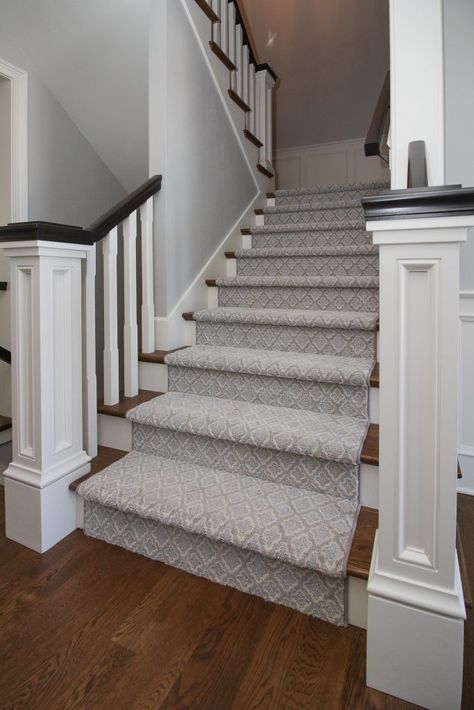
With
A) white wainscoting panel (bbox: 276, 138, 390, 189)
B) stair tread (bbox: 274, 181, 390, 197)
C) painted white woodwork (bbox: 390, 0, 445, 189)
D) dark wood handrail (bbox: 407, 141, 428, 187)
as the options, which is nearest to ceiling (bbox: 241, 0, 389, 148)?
white wainscoting panel (bbox: 276, 138, 390, 189)

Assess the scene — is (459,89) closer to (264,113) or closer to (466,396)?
(466,396)

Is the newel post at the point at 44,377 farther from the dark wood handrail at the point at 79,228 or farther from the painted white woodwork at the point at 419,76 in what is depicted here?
the painted white woodwork at the point at 419,76

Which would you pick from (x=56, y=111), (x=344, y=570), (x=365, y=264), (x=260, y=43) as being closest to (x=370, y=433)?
(x=344, y=570)

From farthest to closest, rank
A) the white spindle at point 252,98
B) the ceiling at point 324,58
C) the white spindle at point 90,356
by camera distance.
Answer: the ceiling at point 324,58 < the white spindle at point 252,98 < the white spindle at point 90,356

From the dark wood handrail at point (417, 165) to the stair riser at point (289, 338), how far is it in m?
0.88

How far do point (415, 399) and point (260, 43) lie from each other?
14.6ft

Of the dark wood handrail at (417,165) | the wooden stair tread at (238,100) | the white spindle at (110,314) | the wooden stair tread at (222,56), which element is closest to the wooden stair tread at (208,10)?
the wooden stair tread at (222,56)

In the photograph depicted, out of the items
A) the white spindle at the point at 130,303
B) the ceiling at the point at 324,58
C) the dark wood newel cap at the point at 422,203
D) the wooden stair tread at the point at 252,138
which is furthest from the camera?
the ceiling at the point at 324,58

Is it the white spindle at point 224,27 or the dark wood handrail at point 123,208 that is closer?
the dark wood handrail at point 123,208

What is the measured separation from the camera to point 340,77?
414cm

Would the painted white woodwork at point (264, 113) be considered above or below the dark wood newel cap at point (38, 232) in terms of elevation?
above

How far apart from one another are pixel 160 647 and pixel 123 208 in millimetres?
1514

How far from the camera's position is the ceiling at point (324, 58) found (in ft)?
12.6

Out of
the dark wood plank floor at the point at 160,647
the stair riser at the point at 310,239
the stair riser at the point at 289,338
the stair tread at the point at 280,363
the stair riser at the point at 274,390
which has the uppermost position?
the stair riser at the point at 310,239
